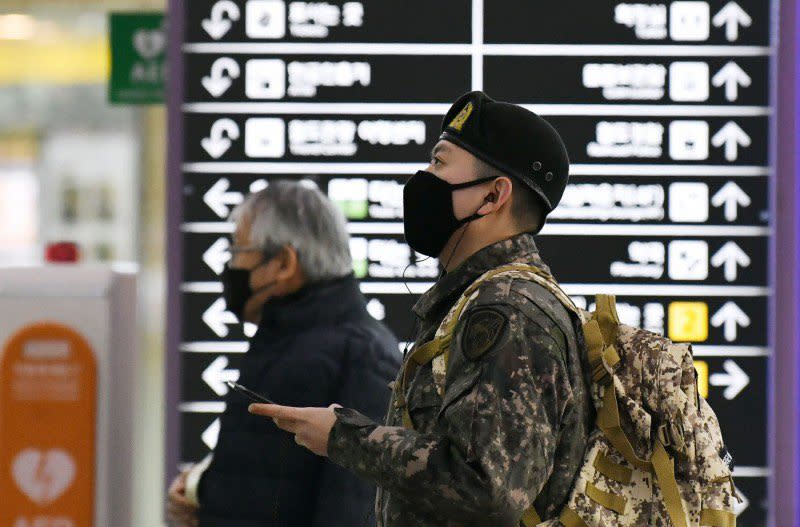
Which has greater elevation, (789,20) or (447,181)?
(789,20)

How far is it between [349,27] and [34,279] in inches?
55.5

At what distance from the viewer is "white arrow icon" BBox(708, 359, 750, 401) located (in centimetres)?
426

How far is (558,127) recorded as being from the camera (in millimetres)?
4242

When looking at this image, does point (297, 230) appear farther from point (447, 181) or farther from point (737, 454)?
point (737, 454)

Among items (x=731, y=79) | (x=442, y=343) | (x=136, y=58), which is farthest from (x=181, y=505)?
(x=731, y=79)

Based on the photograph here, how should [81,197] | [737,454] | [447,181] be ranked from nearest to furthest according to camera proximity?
1. [447,181]
2. [737,454]
3. [81,197]

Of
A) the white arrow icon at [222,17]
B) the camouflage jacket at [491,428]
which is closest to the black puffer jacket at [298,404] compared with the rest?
the camouflage jacket at [491,428]

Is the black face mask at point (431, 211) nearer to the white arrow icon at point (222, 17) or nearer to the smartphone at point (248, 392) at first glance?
the smartphone at point (248, 392)

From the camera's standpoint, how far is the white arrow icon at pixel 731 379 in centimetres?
426

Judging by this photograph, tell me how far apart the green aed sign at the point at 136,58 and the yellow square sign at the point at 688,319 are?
2.15 metres

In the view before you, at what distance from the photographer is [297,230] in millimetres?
2965

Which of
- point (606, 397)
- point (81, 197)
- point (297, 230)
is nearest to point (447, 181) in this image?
point (606, 397)

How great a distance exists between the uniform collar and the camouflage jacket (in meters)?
0.12

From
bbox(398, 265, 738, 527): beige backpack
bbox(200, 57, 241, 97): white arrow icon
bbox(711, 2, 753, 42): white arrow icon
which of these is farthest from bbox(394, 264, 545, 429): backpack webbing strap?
bbox(711, 2, 753, 42): white arrow icon
